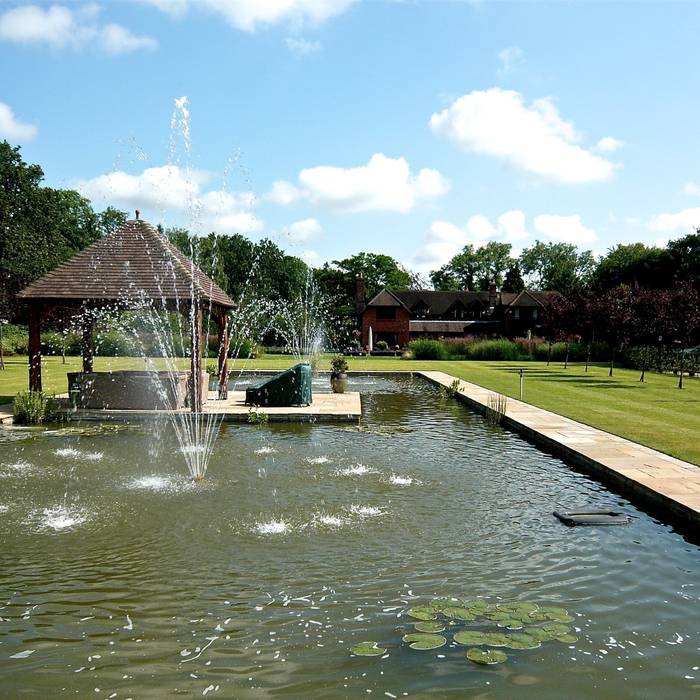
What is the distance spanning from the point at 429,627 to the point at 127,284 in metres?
14.1

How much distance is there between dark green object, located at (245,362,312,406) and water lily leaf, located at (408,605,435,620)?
12.3m

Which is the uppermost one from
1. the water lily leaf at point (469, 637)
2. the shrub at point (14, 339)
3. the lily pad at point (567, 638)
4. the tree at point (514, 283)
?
the tree at point (514, 283)

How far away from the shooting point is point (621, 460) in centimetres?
1059

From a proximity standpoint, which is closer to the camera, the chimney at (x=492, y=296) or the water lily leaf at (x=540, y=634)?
the water lily leaf at (x=540, y=634)

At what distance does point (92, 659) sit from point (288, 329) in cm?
5331

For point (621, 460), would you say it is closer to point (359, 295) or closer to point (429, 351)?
point (429, 351)

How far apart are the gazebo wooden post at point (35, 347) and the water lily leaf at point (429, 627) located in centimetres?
Result: 1501

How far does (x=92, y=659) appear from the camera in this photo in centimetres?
470

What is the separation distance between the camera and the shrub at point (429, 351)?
159 feet

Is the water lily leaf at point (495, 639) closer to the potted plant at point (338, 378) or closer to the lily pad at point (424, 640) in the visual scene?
the lily pad at point (424, 640)

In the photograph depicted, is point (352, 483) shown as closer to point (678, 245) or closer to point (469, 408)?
point (469, 408)

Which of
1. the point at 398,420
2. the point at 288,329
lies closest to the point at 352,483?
the point at 398,420

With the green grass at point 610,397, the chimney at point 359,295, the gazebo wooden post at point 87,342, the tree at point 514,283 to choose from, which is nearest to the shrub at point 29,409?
the green grass at point 610,397

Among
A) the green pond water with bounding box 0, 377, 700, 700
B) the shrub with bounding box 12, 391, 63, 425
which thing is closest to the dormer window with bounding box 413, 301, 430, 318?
the shrub with bounding box 12, 391, 63, 425
